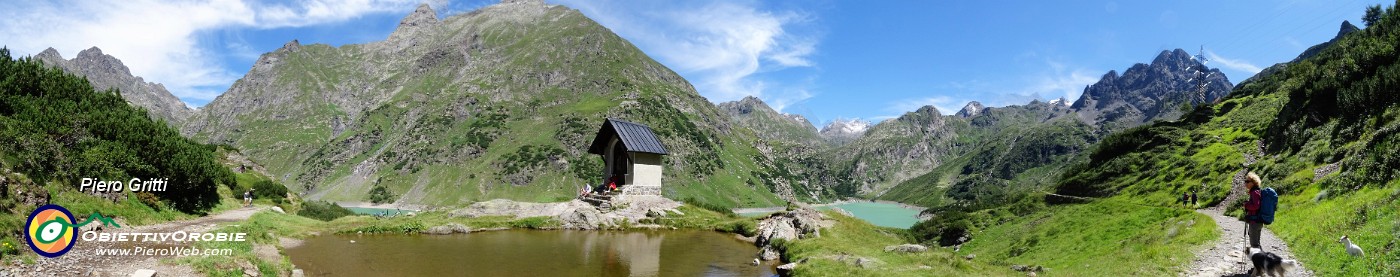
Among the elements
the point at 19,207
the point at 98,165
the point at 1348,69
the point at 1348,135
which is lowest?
the point at 19,207

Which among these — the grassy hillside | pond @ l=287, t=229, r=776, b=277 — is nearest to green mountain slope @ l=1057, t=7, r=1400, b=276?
pond @ l=287, t=229, r=776, b=277

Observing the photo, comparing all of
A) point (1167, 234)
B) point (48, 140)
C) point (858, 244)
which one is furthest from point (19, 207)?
point (1167, 234)

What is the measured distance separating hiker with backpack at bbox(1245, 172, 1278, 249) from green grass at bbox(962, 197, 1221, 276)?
225cm

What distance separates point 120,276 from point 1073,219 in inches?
1491

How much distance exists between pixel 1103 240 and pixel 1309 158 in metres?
16.7

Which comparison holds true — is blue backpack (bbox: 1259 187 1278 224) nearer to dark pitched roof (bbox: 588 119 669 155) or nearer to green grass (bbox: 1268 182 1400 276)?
green grass (bbox: 1268 182 1400 276)

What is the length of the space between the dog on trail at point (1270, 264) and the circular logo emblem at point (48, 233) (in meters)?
24.0

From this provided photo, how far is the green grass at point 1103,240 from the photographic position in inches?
649

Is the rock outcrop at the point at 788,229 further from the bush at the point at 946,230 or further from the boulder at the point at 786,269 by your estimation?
the bush at the point at 946,230

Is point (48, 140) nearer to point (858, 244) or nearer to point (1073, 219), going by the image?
point (858, 244)

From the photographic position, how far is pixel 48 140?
66.5 ft

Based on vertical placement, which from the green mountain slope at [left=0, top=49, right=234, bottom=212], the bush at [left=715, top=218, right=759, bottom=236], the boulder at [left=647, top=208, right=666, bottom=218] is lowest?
the bush at [left=715, top=218, right=759, bottom=236]

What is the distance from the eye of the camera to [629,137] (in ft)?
133

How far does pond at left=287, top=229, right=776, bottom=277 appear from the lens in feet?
61.3
